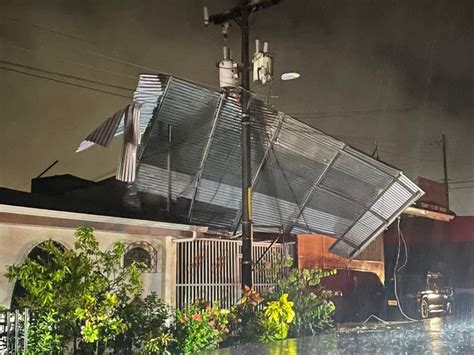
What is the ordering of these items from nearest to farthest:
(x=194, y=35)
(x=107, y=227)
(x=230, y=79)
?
1. (x=107, y=227)
2. (x=230, y=79)
3. (x=194, y=35)

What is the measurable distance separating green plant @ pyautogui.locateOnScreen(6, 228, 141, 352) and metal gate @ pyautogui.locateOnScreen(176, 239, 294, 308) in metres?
1.99

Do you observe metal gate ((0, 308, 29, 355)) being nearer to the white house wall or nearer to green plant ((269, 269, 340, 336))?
the white house wall

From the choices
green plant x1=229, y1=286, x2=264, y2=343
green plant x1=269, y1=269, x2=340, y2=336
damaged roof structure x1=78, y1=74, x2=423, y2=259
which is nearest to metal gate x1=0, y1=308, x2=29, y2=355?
green plant x1=229, y1=286, x2=264, y2=343

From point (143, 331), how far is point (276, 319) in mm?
1889

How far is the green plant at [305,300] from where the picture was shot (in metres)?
7.99

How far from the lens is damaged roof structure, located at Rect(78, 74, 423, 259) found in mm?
8367

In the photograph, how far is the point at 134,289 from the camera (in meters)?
5.75

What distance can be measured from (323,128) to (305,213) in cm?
157

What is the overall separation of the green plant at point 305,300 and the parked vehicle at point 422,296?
138 inches

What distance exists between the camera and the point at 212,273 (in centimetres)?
795

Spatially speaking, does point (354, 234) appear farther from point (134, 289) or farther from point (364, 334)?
point (134, 289)

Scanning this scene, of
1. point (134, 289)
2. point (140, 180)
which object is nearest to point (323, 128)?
point (140, 180)

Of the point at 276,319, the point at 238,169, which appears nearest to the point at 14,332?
the point at 276,319

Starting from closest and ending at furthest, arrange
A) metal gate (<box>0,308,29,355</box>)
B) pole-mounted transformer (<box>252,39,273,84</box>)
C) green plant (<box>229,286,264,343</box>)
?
1. metal gate (<box>0,308,29,355</box>)
2. green plant (<box>229,286,264,343</box>)
3. pole-mounted transformer (<box>252,39,273,84</box>)
